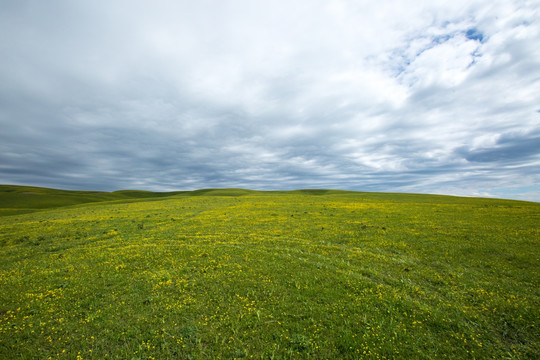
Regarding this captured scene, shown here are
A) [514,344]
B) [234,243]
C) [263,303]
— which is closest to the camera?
[514,344]

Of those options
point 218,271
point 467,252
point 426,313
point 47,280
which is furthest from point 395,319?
point 47,280

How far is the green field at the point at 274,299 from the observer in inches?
316

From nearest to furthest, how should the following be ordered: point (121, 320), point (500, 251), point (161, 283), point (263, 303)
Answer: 1. point (121, 320)
2. point (263, 303)
3. point (161, 283)
4. point (500, 251)

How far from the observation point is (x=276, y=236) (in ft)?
73.9

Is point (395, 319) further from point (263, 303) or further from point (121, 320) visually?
point (121, 320)

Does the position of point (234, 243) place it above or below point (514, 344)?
→ above

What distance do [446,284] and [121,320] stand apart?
54.5ft

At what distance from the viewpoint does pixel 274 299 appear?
35.2 feet

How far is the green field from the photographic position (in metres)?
8.03

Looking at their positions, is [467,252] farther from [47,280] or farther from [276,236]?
[47,280]

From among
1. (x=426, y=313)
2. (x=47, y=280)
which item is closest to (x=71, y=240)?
(x=47, y=280)

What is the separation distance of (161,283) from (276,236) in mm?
12278

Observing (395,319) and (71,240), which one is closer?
(395,319)

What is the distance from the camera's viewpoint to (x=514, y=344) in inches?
324
